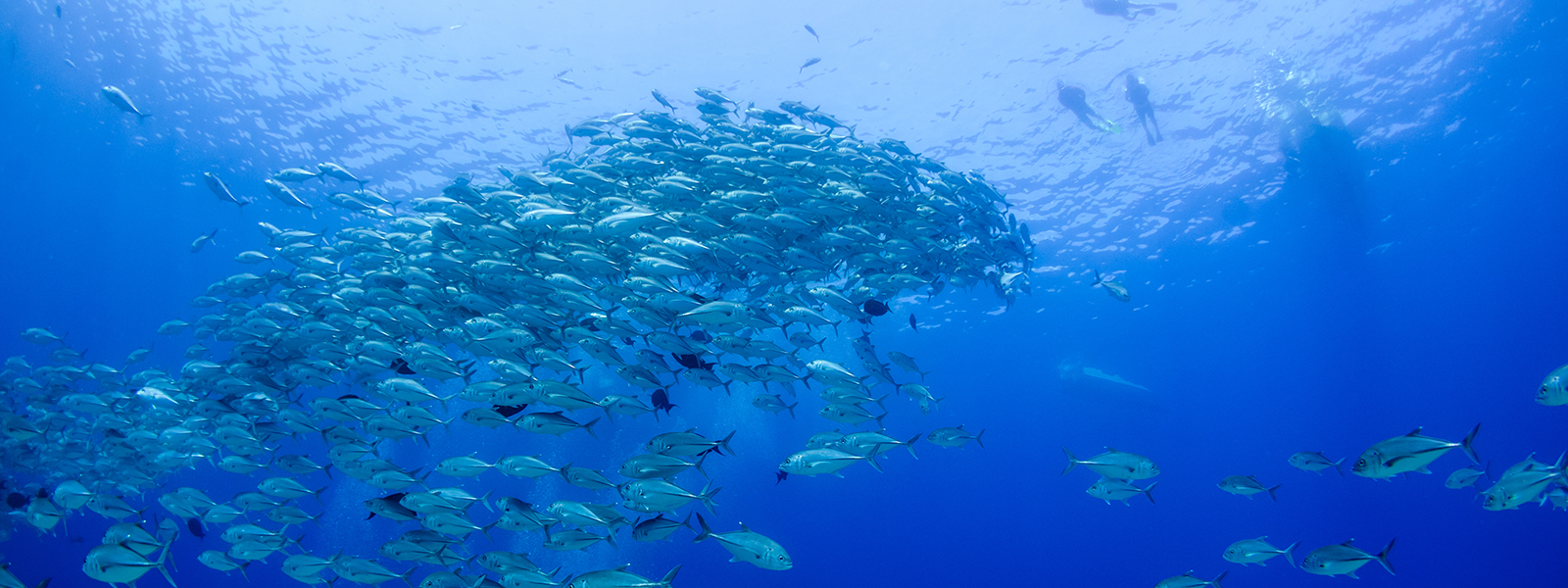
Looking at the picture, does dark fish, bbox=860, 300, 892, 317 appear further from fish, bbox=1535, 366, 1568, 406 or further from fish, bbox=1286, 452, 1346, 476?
fish, bbox=1535, 366, 1568, 406

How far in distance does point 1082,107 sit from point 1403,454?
1505 cm

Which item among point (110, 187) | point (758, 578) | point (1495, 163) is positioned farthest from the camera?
point (758, 578)

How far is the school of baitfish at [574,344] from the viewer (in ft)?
17.9

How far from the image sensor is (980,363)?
4306 centimetres

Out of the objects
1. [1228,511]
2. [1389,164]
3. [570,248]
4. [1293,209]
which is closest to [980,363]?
[1293,209]

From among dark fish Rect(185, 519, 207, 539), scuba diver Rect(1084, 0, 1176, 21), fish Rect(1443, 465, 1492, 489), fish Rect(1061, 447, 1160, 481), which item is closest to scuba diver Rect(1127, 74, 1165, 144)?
scuba diver Rect(1084, 0, 1176, 21)

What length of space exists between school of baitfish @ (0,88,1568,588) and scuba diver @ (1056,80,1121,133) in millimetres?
8783

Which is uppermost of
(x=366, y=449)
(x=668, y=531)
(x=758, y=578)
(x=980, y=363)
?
(x=980, y=363)

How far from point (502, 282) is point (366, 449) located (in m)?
2.37

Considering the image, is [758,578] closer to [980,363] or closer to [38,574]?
[980,363]

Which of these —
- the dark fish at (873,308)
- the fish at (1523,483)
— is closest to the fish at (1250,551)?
the fish at (1523,483)

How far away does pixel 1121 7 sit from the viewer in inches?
590

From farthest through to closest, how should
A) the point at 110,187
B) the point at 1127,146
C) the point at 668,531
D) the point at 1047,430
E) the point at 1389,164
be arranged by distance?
the point at 1047,430, the point at 110,187, the point at 1389,164, the point at 1127,146, the point at 668,531

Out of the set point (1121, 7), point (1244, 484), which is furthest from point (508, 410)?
point (1121, 7)
